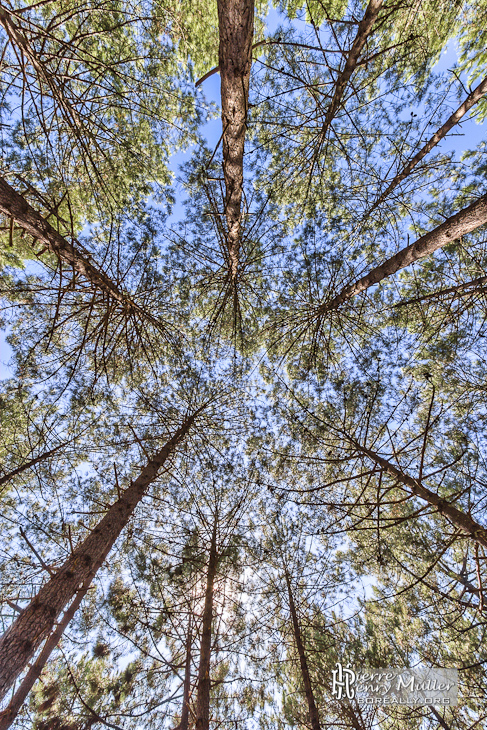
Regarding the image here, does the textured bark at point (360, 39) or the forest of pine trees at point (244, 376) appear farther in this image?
the forest of pine trees at point (244, 376)

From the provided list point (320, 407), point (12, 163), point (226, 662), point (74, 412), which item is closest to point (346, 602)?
point (226, 662)

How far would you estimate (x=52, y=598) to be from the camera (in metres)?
2.58

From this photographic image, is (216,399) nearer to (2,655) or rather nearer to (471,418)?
(2,655)

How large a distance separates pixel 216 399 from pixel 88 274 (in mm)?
3859

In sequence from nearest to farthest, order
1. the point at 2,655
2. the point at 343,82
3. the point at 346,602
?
the point at 2,655, the point at 343,82, the point at 346,602

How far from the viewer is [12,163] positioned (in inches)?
213

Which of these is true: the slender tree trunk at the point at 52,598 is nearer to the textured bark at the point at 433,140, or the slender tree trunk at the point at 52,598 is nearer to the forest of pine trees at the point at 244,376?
the forest of pine trees at the point at 244,376

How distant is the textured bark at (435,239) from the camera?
111 inches

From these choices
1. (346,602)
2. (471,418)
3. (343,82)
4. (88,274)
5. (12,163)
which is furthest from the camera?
(346,602)

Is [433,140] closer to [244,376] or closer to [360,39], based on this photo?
[360,39]

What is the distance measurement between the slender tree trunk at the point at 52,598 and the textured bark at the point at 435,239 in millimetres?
3621

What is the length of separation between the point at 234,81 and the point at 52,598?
506 cm

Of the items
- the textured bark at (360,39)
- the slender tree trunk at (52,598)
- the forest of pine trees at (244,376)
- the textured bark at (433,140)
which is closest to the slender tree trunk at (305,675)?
the forest of pine trees at (244,376)

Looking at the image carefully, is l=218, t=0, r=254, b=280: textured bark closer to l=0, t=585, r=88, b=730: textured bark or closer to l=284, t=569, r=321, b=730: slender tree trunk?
l=0, t=585, r=88, b=730: textured bark
